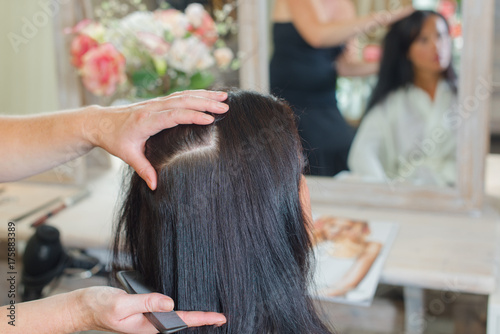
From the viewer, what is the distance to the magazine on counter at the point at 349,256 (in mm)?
1115

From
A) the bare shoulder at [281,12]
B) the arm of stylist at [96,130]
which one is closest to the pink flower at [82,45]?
the bare shoulder at [281,12]

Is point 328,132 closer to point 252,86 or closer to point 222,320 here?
point 252,86

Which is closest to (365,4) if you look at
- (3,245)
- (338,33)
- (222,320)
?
(338,33)

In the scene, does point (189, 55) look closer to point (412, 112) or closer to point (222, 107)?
point (412, 112)

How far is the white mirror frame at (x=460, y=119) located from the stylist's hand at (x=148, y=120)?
78cm

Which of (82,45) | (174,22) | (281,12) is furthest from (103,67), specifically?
(281,12)

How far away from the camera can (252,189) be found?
2.26 ft

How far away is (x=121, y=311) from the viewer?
0.67 meters

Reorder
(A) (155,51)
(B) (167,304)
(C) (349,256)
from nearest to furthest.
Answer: (B) (167,304), (C) (349,256), (A) (155,51)

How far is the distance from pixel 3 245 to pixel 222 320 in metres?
1.38

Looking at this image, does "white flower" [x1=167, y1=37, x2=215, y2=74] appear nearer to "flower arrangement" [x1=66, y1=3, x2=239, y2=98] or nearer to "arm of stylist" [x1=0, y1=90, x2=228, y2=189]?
"flower arrangement" [x1=66, y1=3, x2=239, y2=98]

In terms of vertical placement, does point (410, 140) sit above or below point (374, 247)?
above

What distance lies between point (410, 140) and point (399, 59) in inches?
8.1

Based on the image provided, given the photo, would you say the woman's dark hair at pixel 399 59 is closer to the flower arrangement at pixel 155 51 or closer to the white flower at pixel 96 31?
the flower arrangement at pixel 155 51
